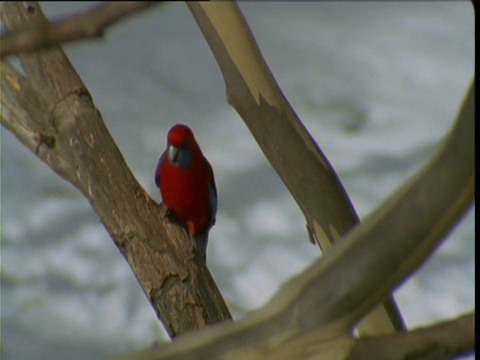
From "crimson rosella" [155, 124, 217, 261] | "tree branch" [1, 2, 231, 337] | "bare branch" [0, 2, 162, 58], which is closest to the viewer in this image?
"bare branch" [0, 2, 162, 58]

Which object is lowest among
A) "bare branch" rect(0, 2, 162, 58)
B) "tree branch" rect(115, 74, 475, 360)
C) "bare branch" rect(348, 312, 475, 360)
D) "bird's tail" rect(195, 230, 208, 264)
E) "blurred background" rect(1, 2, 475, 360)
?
"blurred background" rect(1, 2, 475, 360)

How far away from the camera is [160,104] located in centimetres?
323

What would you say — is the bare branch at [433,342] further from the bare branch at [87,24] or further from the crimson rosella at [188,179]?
the crimson rosella at [188,179]

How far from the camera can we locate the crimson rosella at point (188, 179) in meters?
1.96

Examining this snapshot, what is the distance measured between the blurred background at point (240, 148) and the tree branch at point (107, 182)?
4.17 ft

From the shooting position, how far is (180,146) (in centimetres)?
204

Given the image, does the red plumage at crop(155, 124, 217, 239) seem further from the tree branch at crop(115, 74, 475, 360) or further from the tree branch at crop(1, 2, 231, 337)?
the tree branch at crop(115, 74, 475, 360)

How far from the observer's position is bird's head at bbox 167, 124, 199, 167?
2023 mm

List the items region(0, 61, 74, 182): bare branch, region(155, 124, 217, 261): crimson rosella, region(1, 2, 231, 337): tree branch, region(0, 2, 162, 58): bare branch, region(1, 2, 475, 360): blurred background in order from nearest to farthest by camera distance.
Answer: region(0, 2, 162, 58): bare branch → region(1, 2, 231, 337): tree branch → region(0, 61, 74, 182): bare branch → region(155, 124, 217, 261): crimson rosella → region(1, 2, 475, 360): blurred background

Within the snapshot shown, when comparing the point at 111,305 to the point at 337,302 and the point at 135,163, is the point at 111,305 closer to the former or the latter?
the point at 135,163

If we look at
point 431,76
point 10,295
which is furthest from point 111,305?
point 431,76

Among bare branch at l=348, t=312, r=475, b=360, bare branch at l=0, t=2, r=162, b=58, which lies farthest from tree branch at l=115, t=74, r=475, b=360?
bare branch at l=0, t=2, r=162, b=58

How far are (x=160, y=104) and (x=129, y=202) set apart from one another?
5.14 feet

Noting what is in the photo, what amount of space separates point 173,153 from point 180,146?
0.03m
